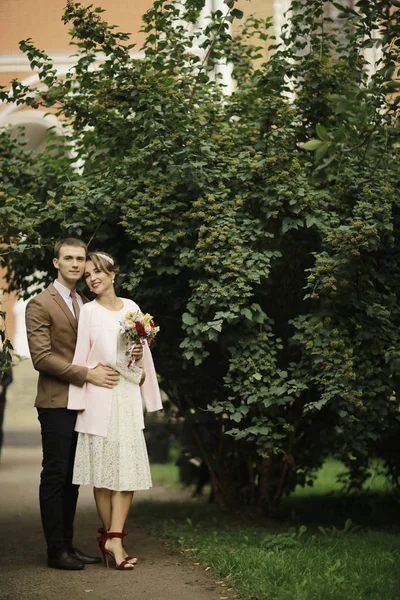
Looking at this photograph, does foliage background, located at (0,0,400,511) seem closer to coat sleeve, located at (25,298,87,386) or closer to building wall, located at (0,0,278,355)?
coat sleeve, located at (25,298,87,386)

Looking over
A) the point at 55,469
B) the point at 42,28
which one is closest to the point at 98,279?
the point at 55,469

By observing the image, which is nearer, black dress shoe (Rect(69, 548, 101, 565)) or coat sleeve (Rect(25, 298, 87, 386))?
coat sleeve (Rect(25, 298, 87, 386))

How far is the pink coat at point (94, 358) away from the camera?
5.76 meters

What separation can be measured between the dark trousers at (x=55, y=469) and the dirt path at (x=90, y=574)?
237mm

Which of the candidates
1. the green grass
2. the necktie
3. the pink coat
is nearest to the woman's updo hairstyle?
the pink coat

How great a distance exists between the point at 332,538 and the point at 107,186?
122 inches

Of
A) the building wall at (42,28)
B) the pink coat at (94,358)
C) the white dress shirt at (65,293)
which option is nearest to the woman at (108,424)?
the pink coat at (94,358)

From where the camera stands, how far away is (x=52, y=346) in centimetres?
599

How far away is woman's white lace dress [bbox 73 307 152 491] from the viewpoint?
18.9 ft

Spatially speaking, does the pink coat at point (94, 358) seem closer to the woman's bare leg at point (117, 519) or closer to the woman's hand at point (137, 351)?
the woman's hand at point (137, 351)

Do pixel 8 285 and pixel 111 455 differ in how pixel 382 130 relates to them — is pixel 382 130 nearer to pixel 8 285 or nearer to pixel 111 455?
pixel 111 455

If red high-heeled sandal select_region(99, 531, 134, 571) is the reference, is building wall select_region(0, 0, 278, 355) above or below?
above

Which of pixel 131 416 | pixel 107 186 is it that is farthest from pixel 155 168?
pixel 131 416

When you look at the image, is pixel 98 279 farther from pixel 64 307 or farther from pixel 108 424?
pixel 108 424
